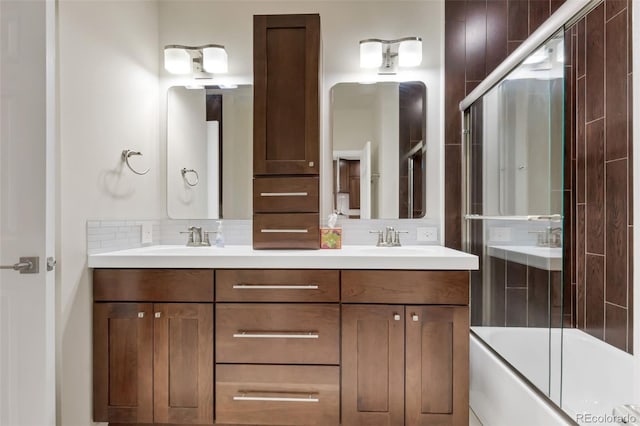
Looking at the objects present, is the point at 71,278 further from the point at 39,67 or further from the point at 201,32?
the point at 201,32

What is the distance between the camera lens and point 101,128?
1709 mm

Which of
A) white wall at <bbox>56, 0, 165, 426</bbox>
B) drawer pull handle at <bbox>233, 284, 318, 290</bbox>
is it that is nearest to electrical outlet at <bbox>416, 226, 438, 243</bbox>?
drawer pull handle at <bbox>233, 284, 318, 290</bbox>

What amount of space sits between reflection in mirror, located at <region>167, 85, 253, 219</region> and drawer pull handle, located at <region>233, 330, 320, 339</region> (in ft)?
2.77

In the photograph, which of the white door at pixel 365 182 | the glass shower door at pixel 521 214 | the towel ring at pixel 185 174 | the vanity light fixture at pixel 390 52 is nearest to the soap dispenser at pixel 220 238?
the towel ring at pixel 185 174

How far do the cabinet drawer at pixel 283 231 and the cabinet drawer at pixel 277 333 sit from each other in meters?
0.39

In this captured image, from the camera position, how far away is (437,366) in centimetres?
152

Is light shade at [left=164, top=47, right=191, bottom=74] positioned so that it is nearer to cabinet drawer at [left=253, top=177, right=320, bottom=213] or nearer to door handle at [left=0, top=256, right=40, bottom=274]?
cabinet drawer at [left=253, top=177, right=320, bottom=213]

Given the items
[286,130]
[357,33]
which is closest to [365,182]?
[286,130]

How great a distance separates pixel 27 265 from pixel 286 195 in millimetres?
1097

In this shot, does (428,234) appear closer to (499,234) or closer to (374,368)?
(499,234)

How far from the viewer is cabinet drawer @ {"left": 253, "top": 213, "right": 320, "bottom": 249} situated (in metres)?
1.86

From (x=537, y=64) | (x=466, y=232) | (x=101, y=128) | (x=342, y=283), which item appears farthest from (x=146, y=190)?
(x=537, y=64)

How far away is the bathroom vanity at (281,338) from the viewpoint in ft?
4.99

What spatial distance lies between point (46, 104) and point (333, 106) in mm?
1426
